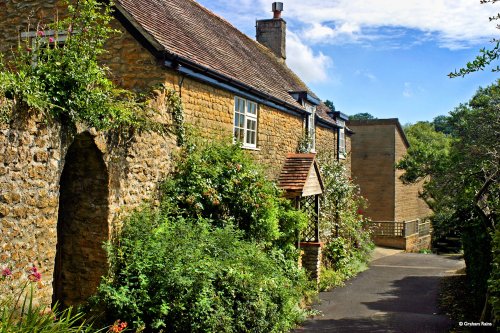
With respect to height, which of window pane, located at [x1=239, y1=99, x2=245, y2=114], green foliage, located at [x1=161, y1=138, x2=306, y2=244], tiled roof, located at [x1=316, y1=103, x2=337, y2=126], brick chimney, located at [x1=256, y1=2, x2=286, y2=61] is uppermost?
brick chimney, located at [x1=256, y1=2, x2=286, y2=61]

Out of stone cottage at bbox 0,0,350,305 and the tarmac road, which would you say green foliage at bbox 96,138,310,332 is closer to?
stone cottage at bbox 0,0,350,305

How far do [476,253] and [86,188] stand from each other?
852 centimetres

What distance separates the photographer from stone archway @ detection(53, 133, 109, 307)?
7.29m

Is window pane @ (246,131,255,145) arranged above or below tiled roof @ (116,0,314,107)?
below

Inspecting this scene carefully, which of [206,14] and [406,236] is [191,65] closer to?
[206,14]

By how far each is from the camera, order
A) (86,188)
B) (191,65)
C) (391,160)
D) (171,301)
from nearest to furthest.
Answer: (171,301) → (86,188) → (191,65) → (391,160)

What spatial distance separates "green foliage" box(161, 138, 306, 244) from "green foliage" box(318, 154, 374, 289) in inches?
209

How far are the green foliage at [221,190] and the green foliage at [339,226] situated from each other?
5.31 meters

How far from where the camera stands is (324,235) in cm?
1631

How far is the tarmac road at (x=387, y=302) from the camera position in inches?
370

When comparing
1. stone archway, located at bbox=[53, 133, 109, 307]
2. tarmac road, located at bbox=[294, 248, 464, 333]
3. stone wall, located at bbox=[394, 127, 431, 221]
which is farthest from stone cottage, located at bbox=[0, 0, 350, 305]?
stone wall, located at bbox=[394, 127, 431, 221]

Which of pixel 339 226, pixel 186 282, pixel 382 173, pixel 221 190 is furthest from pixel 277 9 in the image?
pixel 186 282

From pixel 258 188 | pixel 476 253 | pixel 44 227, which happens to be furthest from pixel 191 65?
pixel 476 253

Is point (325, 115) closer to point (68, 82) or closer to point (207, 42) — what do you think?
point (207, 42)
